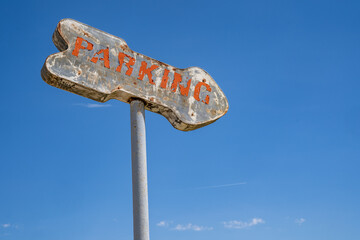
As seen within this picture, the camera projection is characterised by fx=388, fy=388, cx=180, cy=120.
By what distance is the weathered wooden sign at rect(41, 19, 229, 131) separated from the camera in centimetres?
416

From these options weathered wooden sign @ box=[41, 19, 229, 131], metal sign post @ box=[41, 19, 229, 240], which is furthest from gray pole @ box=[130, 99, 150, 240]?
weathered wooden sign @ box=[41, 19, 229, 131]

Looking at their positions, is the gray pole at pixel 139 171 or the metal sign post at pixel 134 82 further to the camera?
the metal sign post at pixel 134 82

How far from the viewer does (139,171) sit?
414 cm

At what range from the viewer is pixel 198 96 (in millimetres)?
5145

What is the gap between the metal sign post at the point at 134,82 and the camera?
4082mm

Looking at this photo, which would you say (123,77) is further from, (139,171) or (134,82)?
(139,171)

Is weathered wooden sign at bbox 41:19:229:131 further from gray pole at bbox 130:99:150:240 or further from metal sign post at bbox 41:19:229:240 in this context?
gray pole at bbox 130:99:150:240

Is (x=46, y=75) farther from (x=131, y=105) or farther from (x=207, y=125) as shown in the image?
(x=207, y=125)

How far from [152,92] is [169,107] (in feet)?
0.95

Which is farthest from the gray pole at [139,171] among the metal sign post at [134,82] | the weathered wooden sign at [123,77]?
the weathered wooden sign at [123,77]

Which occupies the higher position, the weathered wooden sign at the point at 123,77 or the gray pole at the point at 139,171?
the weathered wooden sign at the point at 123,77

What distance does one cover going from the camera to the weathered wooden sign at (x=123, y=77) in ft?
13.6

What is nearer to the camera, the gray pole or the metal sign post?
the gray pole

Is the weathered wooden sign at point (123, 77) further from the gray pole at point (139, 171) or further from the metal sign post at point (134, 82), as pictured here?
the gray pole at point (139, 171)
